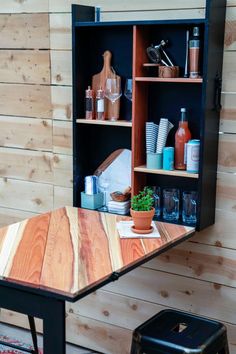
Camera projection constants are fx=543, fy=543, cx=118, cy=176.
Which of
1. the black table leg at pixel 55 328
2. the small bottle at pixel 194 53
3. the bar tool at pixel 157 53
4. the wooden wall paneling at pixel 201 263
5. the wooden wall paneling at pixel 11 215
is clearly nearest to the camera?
the black table leg at pixel 55 328

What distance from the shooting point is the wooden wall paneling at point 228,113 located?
7.59 ft

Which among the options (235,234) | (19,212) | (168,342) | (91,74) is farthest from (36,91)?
(168,342)

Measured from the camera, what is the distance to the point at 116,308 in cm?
282

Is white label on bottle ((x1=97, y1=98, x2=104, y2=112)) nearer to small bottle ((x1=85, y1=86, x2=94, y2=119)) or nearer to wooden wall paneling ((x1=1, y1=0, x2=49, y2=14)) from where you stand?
small bottle ((x1=85, y1=86, x2=94, y2=119))

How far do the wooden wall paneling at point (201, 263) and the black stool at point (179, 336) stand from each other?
45cm

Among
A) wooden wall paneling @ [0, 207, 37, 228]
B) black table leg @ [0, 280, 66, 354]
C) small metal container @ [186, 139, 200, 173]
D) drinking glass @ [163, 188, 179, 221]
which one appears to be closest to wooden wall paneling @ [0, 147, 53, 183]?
wooden wall paneling @ [0, 207, 37, 228]

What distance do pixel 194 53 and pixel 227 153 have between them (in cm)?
46

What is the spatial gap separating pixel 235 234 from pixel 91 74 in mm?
1008

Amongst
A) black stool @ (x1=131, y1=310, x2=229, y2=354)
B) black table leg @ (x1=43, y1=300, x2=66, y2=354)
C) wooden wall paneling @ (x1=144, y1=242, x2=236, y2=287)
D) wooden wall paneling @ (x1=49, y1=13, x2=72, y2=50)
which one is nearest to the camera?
black table leg @ (x1=43, y1=300, x2=66, y2=354)

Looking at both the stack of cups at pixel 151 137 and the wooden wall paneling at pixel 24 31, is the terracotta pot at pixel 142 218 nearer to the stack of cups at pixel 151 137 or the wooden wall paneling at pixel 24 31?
the stack of cups at pixel 151 137

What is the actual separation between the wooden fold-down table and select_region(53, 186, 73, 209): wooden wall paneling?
1.46 ft

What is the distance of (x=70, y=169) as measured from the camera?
2846mm

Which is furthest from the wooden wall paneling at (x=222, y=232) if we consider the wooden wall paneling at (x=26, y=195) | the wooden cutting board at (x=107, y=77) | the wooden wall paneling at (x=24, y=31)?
the wooden wall paneling at (x=24, y=31)

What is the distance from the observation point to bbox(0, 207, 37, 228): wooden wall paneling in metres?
3.05
